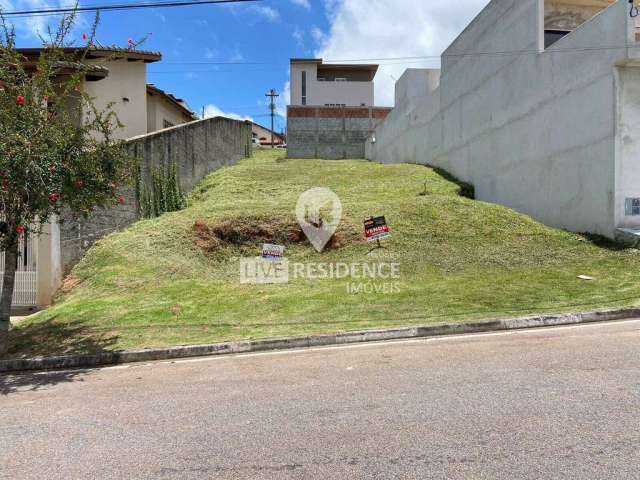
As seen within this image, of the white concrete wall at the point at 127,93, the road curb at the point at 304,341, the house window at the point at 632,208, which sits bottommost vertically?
the road curb at the point at 304,341

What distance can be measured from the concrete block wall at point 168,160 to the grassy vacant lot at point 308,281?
19.8 inches

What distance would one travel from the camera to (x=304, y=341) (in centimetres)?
715

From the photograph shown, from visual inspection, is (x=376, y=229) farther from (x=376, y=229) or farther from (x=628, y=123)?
(x=628, y=123)

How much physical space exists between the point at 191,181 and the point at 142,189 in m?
4.62

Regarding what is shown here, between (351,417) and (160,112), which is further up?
(160,112)

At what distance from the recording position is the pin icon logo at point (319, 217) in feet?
41.8

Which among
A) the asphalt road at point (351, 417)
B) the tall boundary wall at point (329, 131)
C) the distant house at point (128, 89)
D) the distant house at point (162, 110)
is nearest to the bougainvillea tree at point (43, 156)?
the asphalt road at point (351, 417)

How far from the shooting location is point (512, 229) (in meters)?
12.5

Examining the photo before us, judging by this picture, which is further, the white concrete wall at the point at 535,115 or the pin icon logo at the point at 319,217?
the pin icon logo at the point at 319,217

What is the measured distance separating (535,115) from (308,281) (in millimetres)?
9150

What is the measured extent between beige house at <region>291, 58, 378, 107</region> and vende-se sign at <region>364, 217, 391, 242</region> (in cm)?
3731

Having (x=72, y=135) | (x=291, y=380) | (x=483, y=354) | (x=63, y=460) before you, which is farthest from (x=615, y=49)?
(x=63, y=460)

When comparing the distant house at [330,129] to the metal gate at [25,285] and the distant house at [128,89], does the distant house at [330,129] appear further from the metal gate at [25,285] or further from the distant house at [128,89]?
the metal gate at [25,285]

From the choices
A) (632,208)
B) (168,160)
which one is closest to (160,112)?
(168,160)
